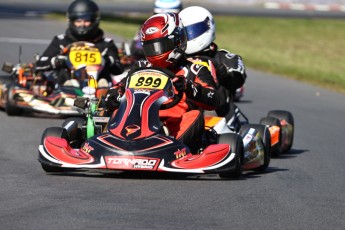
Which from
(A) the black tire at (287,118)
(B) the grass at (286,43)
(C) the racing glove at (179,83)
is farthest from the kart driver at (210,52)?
(B) the grass at (286,43)

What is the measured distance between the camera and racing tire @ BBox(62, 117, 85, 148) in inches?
333

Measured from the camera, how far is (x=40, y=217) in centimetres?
604

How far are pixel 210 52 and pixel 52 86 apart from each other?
12.4ft

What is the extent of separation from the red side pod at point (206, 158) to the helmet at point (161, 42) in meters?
0.97

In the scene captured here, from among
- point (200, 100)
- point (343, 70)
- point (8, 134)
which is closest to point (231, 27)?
point (343, 70)

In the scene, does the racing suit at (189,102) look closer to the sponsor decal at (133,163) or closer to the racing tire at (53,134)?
the racing tire at (53,134)

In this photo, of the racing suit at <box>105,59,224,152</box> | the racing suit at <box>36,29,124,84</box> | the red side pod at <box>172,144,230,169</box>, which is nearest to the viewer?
the red side pod at <box>172,144,230,169</box>

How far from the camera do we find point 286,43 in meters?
27.9

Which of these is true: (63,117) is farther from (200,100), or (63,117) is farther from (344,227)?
(344,227)

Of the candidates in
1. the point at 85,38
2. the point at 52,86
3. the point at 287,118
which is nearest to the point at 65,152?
the point at 287,118

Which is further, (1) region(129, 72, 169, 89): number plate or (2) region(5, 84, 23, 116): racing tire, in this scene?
(2) region(5, 84, 23, 116): racing tire

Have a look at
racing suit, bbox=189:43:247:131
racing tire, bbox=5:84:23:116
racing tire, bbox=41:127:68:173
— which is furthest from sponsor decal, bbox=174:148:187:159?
racing tire, bbox=5:84:23:116

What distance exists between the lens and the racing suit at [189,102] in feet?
26.6

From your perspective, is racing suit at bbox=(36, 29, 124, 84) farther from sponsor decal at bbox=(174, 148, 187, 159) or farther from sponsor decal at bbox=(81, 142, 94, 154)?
sponsor decal at bbox=(174, 148, 187, 159)
